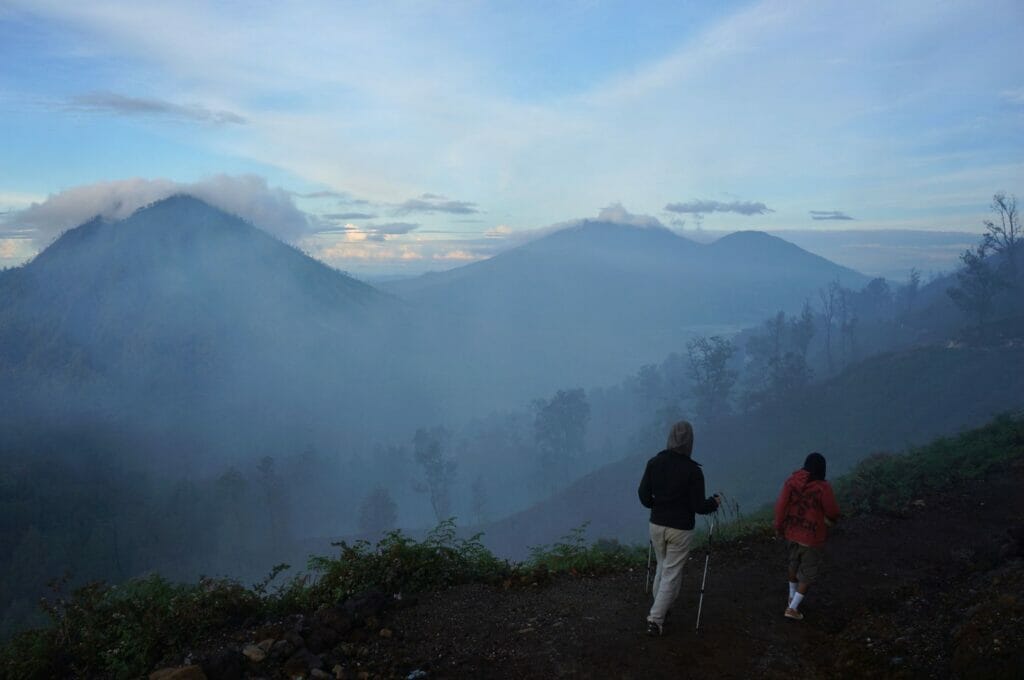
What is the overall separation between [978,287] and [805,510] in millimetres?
73459

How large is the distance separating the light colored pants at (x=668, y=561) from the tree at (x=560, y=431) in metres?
79.8

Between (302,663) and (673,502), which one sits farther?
(673,502)

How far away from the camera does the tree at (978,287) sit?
202ft

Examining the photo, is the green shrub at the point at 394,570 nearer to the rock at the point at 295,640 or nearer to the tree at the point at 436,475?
the rock at the point at 295,640

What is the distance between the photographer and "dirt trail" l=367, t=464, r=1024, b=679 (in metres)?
5.23

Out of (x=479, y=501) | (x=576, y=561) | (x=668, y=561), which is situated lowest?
(x=479, y=501)

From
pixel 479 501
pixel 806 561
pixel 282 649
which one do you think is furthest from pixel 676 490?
pixel 479 501

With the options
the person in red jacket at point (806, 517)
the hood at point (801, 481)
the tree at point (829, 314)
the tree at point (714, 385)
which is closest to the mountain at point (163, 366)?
the tree at point (714, 385)

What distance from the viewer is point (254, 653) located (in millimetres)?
5652

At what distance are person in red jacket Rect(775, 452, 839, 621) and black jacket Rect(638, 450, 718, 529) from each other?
1.11 m

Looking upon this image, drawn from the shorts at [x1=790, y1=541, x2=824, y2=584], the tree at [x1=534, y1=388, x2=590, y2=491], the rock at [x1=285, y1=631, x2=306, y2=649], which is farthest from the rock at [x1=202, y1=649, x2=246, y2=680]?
the tree at [x1=534, y1=388, x2=590, y2=491]

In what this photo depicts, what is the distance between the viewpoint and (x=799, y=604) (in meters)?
6.45

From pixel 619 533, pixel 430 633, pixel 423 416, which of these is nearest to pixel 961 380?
pixel 619 533

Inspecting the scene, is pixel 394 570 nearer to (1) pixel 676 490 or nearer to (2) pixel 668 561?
(2) pixel 668 561
